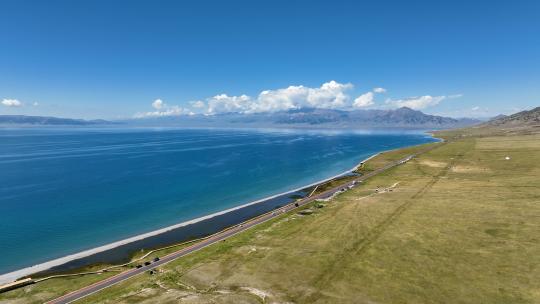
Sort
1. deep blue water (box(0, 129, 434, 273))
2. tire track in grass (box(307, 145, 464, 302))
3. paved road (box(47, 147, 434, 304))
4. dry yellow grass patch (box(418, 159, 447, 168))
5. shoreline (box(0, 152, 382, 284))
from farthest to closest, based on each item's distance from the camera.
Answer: dry yellow grass patch (box(418, 159, 447, 168))
deep blue water (box(0, 129, 434, 273))
shoreline (box(0, 152, 382, 284))
paved road (box(47, 147, 434, 304))
tire track in grass (box(307, 145, 464, 302))

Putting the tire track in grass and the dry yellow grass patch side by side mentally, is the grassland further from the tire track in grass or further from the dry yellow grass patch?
the dry yellow grass patch

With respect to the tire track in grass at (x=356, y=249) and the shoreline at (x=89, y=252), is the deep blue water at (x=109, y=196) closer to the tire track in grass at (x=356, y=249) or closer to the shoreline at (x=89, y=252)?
the shoreline at (x=89, y=252)

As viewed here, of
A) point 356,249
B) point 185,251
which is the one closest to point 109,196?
point 185,251

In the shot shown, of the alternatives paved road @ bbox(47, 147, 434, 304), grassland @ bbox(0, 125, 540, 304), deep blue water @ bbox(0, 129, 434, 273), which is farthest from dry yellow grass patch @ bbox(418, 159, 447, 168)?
paved road @ bbox(47, 147, 434, 304)

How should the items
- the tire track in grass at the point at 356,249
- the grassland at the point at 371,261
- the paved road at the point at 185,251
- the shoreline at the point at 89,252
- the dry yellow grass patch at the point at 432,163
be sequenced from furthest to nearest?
the dry yellow grass patch at the point at 432,163 → the shoreline at the point at 89,252 → the paved road at the point at 185,251 → the tire track in grass at the point at 356,249 → the grassland at the point at 371,261

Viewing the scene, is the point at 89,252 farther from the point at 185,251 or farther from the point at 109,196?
the point at 109,196

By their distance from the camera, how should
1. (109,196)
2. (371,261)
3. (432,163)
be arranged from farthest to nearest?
(432,163)
(109,196)
(371,261)

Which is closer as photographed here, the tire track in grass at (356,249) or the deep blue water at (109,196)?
the tire track in grass at (356,249)

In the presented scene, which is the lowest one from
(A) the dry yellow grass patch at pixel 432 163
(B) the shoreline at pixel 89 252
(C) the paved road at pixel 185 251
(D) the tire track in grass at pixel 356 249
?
(B) the shoreline at pixel 89 252

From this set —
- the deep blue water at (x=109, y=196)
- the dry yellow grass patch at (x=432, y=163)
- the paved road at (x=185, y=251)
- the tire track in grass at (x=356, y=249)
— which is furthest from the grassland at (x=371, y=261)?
the dry yellow grass patch at (x=432, y=163)
